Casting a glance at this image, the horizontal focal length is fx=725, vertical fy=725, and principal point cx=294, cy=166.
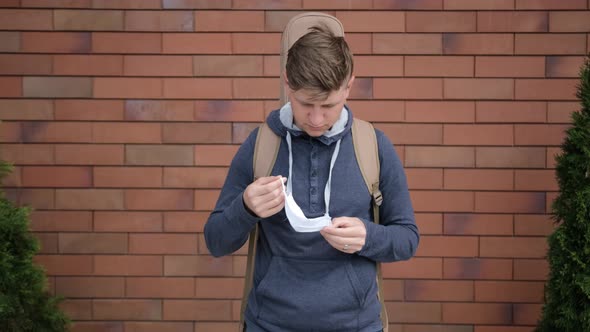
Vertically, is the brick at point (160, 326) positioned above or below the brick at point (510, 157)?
below

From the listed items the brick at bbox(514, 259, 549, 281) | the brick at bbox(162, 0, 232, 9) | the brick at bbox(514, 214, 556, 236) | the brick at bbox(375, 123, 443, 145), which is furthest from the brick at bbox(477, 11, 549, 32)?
the brick at bbox(162, 0, 232, 9)

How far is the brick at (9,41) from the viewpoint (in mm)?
4023

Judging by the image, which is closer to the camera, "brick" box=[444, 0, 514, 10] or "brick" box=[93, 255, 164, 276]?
"brick" box=[444, 0, 514, 10]

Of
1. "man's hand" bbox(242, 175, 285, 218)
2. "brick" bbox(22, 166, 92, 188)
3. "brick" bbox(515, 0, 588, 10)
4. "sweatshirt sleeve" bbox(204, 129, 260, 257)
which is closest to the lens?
"man's hand" bbox(242, 175, 285, 218)

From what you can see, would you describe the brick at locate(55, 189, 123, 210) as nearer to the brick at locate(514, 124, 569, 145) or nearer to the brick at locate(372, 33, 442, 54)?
the brick at locate(372, 33, 442, 54)

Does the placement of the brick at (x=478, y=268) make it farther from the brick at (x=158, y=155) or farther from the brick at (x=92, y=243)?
the brick at (x=92, y=243)

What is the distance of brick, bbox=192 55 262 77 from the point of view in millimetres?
4016

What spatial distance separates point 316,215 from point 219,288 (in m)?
2.10

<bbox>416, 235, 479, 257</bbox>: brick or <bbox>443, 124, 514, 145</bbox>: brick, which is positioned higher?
<bbox>443, 124, 514, 145</bbox>: brick

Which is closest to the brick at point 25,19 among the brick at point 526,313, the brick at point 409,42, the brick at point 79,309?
the brick at point 79,309

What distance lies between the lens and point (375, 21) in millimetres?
3992

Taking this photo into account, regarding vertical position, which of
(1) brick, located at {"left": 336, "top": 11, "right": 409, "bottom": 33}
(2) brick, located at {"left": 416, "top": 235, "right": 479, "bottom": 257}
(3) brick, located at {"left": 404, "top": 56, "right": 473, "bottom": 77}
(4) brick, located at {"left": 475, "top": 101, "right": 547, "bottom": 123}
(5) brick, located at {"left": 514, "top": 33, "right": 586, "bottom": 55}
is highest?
(1) brick, located at {"left": 336, "top": 11, "right": 409, "bottom": 33}

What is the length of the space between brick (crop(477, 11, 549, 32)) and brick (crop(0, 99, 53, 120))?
2.45 meters

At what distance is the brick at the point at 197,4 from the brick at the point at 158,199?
1025 mm
